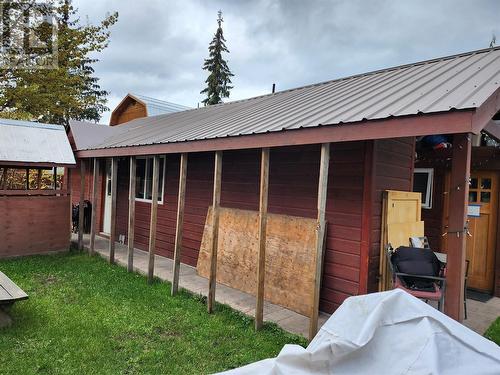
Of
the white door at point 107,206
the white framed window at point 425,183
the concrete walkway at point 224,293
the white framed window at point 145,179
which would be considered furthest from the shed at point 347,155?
the white door at point 107,206

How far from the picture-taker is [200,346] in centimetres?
359

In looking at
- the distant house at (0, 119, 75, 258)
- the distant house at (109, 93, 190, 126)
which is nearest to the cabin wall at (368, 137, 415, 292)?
the distant house at (0, 119, 75, 258)

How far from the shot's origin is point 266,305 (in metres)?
4.78

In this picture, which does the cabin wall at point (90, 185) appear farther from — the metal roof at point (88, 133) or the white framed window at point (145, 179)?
the white framed window at point (145, 179)

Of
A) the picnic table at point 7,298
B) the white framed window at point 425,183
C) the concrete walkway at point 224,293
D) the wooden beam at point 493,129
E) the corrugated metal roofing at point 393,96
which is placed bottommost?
the concrete walkway at point 224,293

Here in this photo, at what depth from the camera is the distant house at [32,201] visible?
22.9ft

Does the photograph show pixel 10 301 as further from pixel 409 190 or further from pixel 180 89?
pixel 180 89

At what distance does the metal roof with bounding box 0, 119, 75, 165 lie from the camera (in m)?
7.16

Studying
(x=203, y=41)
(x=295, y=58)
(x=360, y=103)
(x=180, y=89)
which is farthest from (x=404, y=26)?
(x=180, y=89)

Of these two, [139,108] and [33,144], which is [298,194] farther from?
[139,108]

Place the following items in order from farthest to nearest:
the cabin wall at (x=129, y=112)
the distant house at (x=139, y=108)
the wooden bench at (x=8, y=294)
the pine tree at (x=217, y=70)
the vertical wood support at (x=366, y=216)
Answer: the pine tree at (x=217, y=70)
the cabin wall at (x=129, y=112)
the distant house at (x=139, y=108)
the vertical wood support at (x=366, y=216)
the wooden bench at (x=8, y=294)

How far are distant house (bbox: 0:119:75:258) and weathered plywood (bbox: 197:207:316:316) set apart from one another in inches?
144

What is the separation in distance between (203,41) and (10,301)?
28.9 m

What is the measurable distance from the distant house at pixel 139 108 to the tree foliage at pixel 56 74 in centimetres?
303
